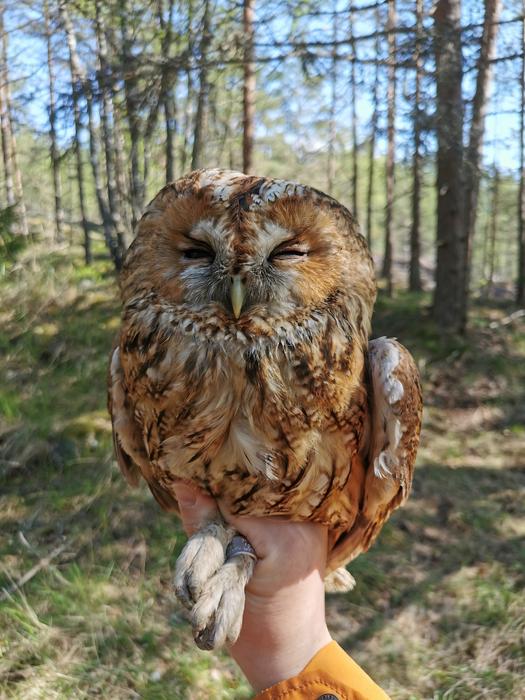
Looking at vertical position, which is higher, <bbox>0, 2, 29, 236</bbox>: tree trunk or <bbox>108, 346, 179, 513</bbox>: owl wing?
<bbox>0, 2, 29, 236</bbox>: tree trunk

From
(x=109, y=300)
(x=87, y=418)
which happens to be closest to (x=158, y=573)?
(x=87, y=418)

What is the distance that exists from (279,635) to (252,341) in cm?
87

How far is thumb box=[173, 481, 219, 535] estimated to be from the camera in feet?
5.18

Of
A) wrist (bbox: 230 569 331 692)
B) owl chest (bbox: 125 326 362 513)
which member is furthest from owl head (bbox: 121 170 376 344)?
wrist (bbox: 230 569 331 692)

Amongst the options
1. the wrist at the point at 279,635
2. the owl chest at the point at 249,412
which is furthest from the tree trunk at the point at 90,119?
the wrist at the point at 279,635

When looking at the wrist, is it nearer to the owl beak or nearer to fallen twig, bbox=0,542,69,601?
the owl beak

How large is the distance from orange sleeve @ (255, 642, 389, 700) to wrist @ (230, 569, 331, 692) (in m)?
0.06

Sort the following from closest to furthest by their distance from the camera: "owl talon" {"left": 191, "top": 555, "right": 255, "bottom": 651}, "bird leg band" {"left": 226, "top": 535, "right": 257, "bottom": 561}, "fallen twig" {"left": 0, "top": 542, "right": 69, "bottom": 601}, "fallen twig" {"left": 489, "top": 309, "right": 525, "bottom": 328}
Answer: "owl talon" {"left": 191, "top": 555, "right": 255, "bottom": 651}
"bird leg band" {"left": 226, "top": 535, "right": 257, "bottom": 561}
"fallen twig" {"left": 0, "top": 542, "right": 69, "bottom": 601}
"fallen twig" {"left": 489, "top": 309, "right": 525, "bottom": 328}

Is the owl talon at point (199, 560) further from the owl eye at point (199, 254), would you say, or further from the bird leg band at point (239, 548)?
the owl eye at point (199, 254)

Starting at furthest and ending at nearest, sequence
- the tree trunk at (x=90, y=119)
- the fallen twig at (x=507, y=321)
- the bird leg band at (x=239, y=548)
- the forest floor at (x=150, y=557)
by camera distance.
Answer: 1. the fallen twig at (x=507, y=321)
2. the tree trunk at (x=90, y=119)
3. the forest floor at (x=150, y=557)
4. the bird leg band at (x=239, y=548)

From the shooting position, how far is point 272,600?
160 cm

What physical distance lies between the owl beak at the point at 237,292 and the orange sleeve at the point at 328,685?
3.32 ft

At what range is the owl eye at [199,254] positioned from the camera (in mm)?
1420

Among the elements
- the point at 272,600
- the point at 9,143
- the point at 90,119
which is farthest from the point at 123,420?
the point at 9,143
